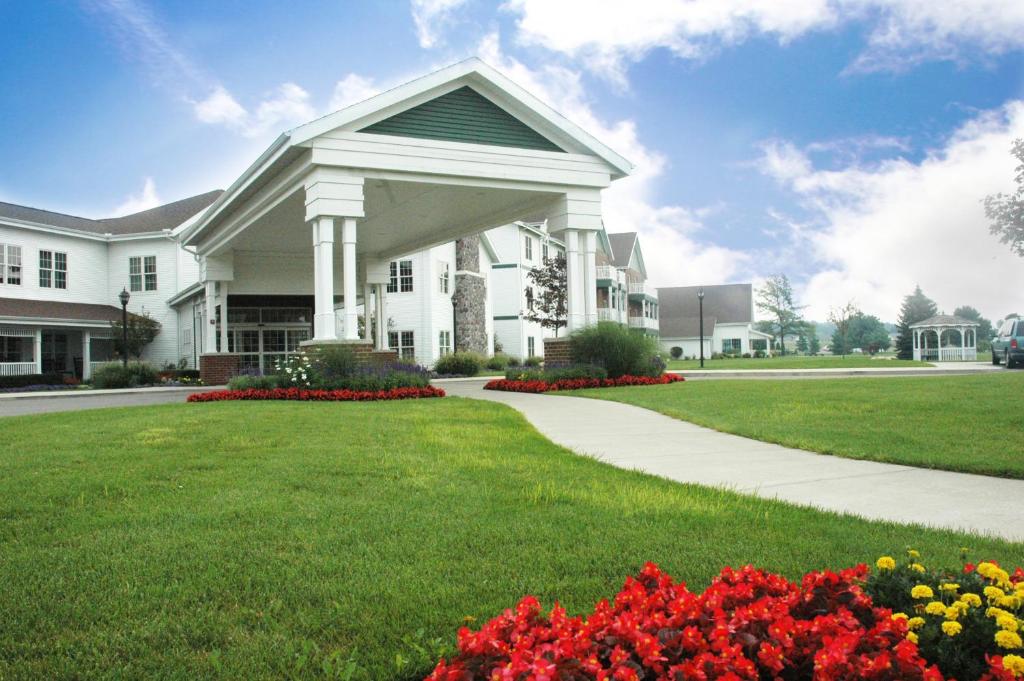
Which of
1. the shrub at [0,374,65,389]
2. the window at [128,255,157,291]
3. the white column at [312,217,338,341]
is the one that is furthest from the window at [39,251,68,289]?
the white column at [312,217,338,341]

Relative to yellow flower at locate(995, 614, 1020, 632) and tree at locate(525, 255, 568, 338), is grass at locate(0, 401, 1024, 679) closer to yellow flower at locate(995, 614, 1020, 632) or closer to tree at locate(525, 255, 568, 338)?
yellow flower at locate(995, 614, 1020, 632)

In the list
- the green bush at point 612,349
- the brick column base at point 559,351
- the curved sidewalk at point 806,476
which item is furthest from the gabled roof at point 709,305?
the curved sidewalk at point 806,476

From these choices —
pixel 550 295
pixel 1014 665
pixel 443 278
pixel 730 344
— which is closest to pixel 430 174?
pixel 1014 665

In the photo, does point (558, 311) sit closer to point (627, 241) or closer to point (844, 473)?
point (627, 241)

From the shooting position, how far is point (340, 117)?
14562 mm

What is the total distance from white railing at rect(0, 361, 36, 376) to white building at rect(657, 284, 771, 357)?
160 feet

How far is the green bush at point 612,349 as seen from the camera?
57.4 feet

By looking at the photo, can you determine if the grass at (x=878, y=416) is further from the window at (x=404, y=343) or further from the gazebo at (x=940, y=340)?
the gazebo at (x=940, y=340)

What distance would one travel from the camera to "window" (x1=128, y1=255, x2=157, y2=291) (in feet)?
105

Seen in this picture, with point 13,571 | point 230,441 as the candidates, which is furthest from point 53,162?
point 13,571

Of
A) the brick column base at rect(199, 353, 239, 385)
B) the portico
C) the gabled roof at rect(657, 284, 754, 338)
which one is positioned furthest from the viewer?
the gabled roof at rect(657, 284, 754, 338)

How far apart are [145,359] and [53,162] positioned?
1265 centimetres

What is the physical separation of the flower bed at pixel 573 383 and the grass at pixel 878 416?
102cm

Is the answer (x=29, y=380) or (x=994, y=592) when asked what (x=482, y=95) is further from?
(x=29, y=380)
